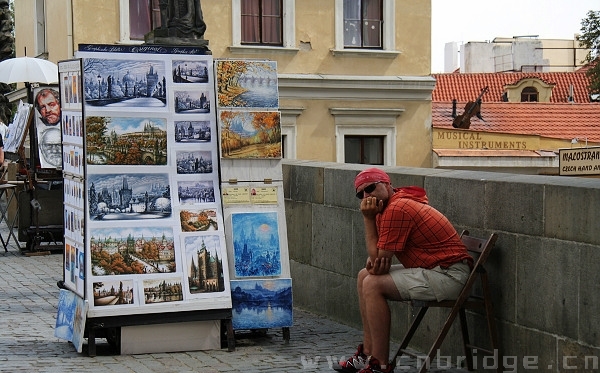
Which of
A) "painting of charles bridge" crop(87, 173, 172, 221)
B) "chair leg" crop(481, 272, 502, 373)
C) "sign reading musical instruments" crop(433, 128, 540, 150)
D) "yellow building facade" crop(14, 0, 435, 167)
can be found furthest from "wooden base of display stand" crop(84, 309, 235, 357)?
"sign reading musical instruments" crop(433, 128, 540, 150)

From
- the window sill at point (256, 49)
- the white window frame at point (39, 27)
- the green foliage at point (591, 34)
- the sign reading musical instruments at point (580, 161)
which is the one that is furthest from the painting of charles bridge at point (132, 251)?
the green foliage at point (591, 34)

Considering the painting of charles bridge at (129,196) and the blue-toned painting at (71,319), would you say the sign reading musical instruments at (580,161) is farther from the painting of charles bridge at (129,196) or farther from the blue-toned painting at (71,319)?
the blue-toned painting at (71,319)

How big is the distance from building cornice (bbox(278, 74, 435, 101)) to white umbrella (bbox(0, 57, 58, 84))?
11724 millimetres

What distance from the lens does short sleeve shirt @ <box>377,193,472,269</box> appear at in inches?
283

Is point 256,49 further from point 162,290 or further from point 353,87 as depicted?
point 162,290

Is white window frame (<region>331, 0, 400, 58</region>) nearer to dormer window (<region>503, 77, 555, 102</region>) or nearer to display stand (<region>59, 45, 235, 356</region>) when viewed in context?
display stand (<region>59, 45, 235, 356</region>)

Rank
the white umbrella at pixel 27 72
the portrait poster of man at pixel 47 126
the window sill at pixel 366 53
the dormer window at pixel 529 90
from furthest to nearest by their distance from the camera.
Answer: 1. the dormer window at pixel 529 90
2. the window sill at pixel 366 53
3. the white umbrella at pixel 27 72
4. the portrait poster of man at pixel 47 126

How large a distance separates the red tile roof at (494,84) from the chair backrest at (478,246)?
50456mm

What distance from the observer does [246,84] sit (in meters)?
8.75

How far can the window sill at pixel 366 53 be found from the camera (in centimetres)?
3091

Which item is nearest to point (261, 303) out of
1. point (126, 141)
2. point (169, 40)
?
point (126, 141)

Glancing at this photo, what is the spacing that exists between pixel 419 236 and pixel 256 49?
23023mm

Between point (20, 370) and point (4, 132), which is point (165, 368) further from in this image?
point (4, 132)

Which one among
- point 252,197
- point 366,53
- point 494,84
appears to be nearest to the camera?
point 252,197
